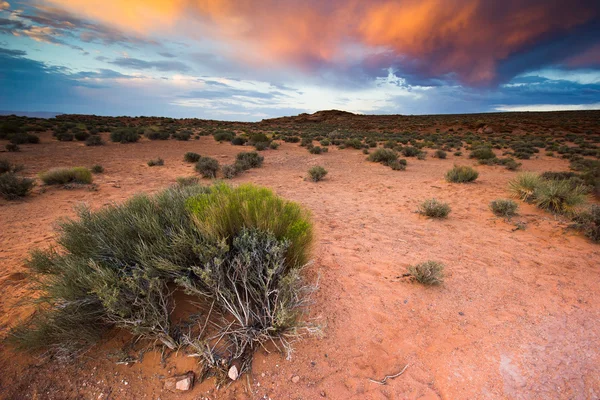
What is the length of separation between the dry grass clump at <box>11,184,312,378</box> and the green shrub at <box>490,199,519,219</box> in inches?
224

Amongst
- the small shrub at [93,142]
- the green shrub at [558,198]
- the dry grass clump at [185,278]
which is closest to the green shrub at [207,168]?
the dry grass clump at [185,278]

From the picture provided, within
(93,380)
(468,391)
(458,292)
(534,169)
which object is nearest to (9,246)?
(93,380)

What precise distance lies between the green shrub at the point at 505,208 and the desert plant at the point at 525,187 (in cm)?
116

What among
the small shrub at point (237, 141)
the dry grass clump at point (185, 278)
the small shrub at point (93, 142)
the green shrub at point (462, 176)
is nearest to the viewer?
the dry grass clump at point (185, 278)

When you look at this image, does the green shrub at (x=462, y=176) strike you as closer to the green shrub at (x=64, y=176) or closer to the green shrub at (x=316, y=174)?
the green shrub at (x=316, y=174)

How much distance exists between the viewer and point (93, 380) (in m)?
2.07

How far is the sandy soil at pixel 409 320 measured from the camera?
84.2 inches

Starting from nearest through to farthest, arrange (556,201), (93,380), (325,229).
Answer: (93,380) < (325,229) < (556,201)

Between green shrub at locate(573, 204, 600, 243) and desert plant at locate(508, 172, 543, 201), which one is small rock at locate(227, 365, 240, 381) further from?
desert plant at locate(508, 172, 543, 201)

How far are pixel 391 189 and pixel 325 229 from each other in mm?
4519

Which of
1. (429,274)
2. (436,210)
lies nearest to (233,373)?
(429,274)

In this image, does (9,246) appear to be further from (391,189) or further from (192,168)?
(391,189)

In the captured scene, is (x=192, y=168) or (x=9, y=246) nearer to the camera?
(x=9, y=246)

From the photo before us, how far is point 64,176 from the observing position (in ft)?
25.8
